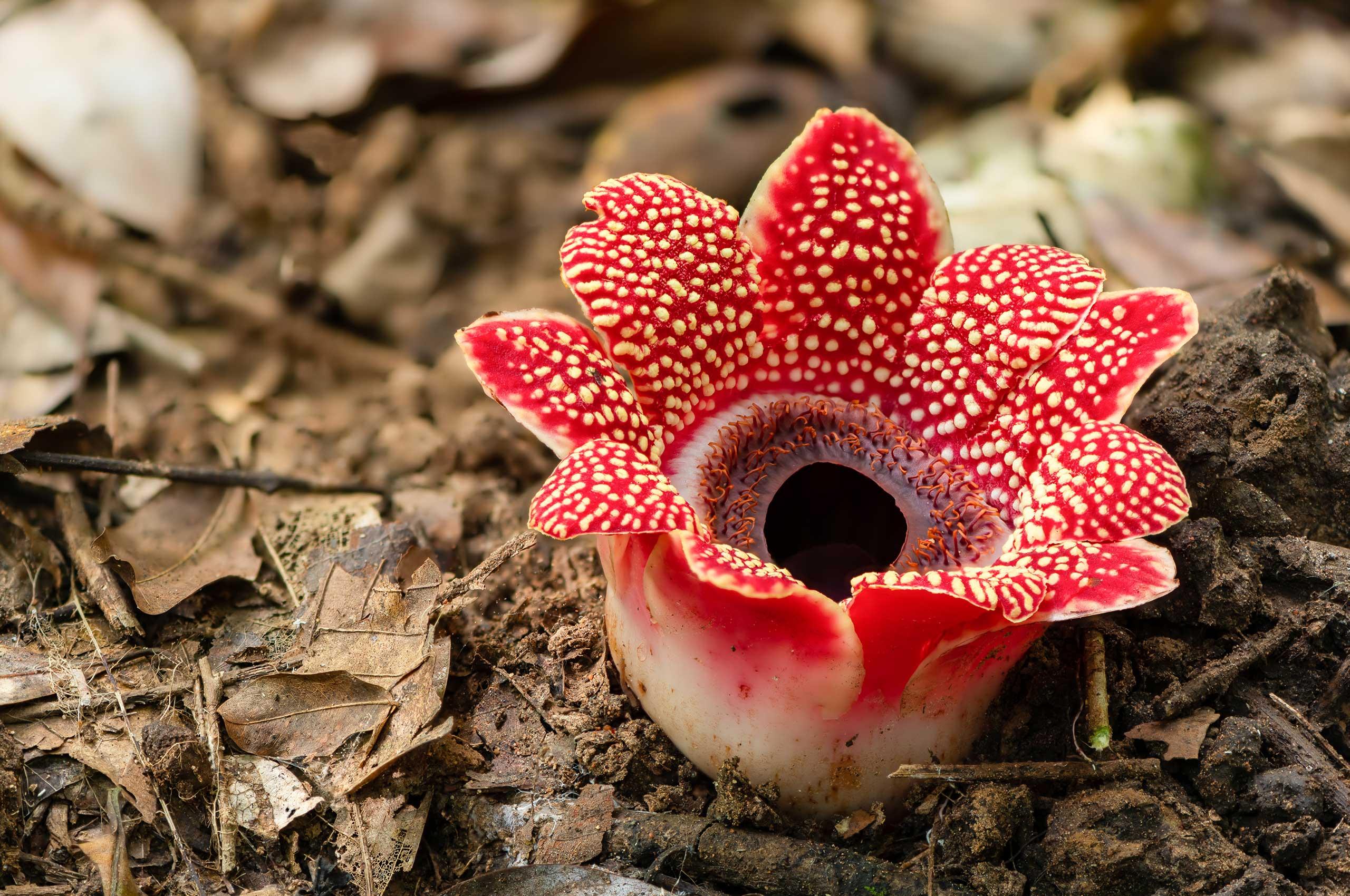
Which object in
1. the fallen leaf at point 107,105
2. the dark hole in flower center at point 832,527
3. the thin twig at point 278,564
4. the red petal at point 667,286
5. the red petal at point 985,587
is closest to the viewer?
the red petal at point 985,587

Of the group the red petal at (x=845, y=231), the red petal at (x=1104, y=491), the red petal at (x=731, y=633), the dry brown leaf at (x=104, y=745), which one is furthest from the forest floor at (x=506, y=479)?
the red petal at (x=845, y=231)

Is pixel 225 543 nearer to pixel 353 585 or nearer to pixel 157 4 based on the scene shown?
pixel 353 585

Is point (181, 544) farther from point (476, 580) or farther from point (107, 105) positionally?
point (107, 105)

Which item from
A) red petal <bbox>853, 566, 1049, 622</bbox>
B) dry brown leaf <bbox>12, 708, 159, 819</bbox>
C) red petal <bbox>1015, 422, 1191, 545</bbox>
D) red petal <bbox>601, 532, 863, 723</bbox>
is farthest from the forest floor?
red petal <bbox>853, 566, 1049, 622</bbox>

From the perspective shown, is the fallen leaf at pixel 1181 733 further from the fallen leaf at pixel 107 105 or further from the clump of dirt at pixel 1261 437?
the fallen leaf at pixel 107 105

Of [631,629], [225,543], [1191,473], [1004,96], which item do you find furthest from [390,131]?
[1191,473]

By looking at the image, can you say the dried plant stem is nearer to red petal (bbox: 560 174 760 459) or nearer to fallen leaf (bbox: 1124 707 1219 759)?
red petal (bbox: 560 174 760 459)

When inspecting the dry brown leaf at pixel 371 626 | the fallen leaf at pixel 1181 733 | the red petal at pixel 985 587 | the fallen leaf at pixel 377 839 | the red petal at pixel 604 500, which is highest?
the red petal at pixel 604 500
